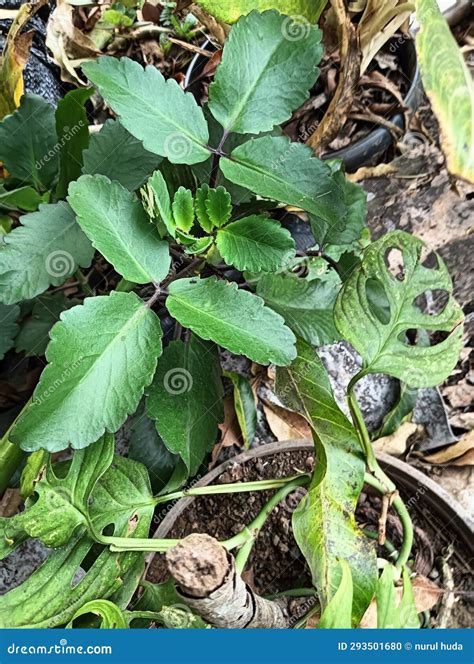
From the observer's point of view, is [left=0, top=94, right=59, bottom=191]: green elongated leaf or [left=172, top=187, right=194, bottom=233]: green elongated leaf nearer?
[left=172, top=187, right=194, bottom=233]: green elongated leaf

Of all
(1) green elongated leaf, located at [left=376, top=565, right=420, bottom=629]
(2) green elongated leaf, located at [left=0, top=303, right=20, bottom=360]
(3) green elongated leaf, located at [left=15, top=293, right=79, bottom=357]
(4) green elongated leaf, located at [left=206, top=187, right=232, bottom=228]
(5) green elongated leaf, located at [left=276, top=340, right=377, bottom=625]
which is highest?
(4) green elongated leaf, located at [left=206, top=187, right=232, bottom=228]

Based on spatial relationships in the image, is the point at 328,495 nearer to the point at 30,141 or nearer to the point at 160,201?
the point at 160,201

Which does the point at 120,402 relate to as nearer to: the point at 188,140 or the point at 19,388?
the point at 188,140

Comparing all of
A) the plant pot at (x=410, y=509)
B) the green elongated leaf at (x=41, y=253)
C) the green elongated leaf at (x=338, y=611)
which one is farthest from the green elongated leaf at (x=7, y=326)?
the green elongated leaf at (x=338, y=611)

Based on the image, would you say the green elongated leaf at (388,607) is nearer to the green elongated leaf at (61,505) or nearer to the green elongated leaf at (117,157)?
the green elongated leaf at (61,505)

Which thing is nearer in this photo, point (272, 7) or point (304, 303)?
point (272, 7)

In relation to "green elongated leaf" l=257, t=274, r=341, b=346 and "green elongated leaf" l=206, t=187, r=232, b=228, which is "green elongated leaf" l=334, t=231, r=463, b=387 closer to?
"green elongated leaf" l=257, t=274, r=341, b=346

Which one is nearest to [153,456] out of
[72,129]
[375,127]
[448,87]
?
[72,129]

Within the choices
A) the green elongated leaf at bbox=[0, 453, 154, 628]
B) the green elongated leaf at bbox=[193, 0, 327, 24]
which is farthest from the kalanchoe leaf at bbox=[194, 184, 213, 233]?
the green elongated leaf at bbox=[0, 453, 154, 628]
